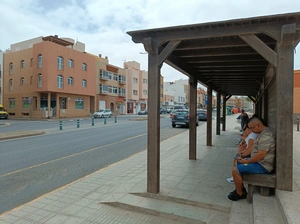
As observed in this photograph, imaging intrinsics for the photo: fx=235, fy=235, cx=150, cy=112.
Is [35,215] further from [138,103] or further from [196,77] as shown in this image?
[138,103]

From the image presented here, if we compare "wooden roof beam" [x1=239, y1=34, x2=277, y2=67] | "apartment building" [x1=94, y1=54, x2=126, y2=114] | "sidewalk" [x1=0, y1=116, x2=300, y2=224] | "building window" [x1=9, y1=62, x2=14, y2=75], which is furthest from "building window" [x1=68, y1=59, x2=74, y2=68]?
"wooden roof beam" [x1=239, y1=34, x2=277, y2=67]

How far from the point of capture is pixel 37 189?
490 centimetres

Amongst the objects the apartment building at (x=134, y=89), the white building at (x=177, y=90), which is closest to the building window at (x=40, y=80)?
the apartment building at (x=134, y=89)

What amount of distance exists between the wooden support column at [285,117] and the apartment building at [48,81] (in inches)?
1359

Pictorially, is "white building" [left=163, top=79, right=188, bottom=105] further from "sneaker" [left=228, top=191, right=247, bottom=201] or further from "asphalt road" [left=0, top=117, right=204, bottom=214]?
"sneaker" [left=228, top=191, right=247, bottom=201]

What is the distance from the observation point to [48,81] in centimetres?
3384

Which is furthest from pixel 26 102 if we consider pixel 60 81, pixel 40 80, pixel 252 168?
pixel 252 168

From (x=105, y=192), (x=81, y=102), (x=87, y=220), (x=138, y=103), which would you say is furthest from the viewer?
(x=138, y=103)

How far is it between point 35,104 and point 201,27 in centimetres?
3801

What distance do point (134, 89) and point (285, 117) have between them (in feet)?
183

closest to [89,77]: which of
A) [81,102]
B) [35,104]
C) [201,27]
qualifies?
[81,102]

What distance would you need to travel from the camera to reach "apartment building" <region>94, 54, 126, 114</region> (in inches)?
1832

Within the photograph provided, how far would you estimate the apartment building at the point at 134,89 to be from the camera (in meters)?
57.5

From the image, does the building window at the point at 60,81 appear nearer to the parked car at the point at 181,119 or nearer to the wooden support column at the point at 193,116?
the parked car at the point at 181,119
